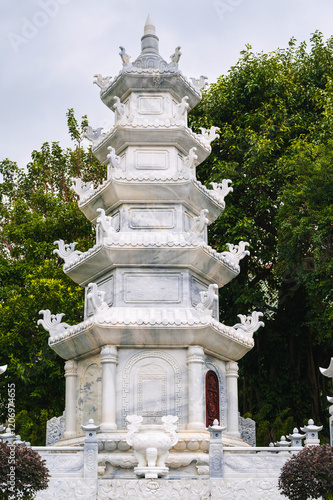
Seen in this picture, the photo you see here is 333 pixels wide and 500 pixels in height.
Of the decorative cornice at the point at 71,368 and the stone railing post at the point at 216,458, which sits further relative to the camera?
the decorative cornice at the point at 71,368

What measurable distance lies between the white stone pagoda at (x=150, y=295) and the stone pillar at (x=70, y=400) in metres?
0.02

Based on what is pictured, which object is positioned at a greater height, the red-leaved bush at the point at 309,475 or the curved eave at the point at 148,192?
the curved eave at the point at 148,192

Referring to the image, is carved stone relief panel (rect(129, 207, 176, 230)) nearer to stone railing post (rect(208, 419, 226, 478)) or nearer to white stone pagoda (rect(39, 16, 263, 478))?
white stone pagoda (rect(39, 16, 263, 478))

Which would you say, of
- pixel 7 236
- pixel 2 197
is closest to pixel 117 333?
pixel 7 236

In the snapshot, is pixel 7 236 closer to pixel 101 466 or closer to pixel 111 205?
pixel 111 205

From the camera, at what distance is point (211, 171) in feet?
79.2

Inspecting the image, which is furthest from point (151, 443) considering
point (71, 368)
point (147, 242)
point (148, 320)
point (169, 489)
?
point (147, 242)

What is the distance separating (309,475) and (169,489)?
105 inches

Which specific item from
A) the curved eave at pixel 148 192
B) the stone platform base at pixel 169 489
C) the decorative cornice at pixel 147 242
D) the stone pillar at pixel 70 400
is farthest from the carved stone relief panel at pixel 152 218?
the stone platform base at pixel 169 489

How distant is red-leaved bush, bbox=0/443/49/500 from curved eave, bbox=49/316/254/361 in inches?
153

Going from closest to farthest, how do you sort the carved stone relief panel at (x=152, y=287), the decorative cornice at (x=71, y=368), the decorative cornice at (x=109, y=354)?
1. the decorative cornice at (x=109, y=354)
2. the carved stone relief panel at (x=152, y=287)
3. the decorative cornice at (x=71, y=368)

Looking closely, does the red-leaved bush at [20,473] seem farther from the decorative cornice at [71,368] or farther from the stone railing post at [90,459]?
the decorative cornice at [71,368]

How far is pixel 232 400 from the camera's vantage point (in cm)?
1559

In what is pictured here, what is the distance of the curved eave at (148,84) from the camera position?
17.5 metres
